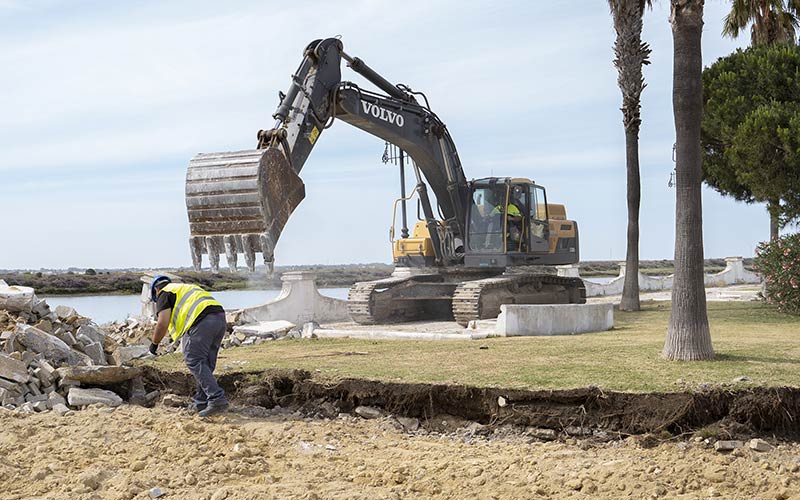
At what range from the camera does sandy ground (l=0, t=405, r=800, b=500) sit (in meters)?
6.63

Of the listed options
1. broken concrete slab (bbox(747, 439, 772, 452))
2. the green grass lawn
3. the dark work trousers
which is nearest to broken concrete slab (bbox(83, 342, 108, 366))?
the green grass lawn

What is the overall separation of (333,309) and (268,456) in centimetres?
1133

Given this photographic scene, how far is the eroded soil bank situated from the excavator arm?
2.98 meters

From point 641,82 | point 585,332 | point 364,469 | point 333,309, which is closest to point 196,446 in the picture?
point 364,469

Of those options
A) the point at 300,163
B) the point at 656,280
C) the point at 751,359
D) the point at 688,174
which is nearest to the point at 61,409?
the point at 300,163

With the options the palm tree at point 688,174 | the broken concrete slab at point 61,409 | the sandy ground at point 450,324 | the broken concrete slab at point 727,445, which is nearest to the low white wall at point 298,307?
the sandy ground at point 450,324

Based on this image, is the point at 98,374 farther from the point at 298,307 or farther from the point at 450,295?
the point at 450,295

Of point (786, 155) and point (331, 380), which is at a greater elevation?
point (786, 155)

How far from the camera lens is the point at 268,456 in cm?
770

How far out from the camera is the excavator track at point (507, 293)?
54.7 ft

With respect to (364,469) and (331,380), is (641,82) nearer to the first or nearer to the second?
(331,380)

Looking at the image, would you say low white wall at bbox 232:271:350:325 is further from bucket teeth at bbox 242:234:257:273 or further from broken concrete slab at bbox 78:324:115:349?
bucket teeth at bbox 242:234:257:273

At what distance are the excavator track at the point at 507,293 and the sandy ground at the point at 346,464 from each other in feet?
A: 26.3

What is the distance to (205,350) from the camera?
895cm
